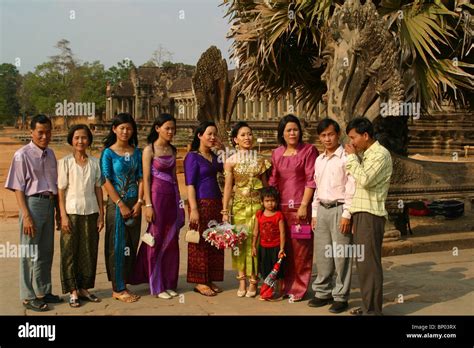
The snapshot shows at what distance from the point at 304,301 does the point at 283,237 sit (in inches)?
22.6

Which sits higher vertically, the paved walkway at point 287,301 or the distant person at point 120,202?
the distant person at point 120,202

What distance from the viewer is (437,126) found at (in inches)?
777

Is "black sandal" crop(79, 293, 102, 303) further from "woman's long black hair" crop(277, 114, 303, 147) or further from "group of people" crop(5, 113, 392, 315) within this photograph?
"woman's long black hair" crop(277, 114, 303, 147)

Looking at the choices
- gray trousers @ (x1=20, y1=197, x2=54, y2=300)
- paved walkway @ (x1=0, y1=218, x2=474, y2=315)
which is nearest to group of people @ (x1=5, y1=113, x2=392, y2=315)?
gray trousers @ (x1=20, y1=197, x2=54, y2=300)

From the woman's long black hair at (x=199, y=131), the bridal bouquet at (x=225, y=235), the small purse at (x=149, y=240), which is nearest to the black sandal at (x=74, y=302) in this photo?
the small purse at (x=149, y=240)

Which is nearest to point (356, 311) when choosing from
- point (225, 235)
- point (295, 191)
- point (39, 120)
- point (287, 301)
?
point (287, 301)

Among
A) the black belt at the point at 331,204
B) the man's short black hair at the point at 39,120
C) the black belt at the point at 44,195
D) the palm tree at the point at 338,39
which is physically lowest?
the black belt at the point at 331,204

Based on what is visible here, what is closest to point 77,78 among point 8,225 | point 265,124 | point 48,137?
point 265,124

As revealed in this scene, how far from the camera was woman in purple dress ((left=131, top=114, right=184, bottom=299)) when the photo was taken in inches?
185

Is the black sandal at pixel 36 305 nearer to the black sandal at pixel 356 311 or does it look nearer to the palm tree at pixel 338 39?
the black sandal at pixel 356 311

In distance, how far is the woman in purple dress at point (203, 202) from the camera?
15.6 ft

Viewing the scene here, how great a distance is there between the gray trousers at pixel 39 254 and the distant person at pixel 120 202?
1.60 ft

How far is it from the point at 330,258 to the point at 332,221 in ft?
1.03

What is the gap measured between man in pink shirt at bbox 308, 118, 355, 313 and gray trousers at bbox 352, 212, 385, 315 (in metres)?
0.23
